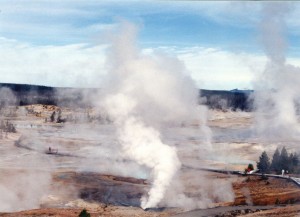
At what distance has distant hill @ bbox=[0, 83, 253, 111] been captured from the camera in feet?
481

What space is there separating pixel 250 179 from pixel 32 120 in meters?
72.2

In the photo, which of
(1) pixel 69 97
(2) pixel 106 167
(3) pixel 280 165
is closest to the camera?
(3) pixel 280 165

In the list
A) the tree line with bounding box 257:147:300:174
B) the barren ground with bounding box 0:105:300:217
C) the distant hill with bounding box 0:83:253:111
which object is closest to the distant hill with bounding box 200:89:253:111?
the distant hill with bounding box 0:83:253:111

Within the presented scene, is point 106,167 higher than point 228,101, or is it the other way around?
point 228,101

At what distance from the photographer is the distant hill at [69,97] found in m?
147

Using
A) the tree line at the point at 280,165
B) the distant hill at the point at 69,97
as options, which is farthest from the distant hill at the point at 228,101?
the tree line at the point at 280,165

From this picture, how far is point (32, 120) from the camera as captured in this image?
113 metres

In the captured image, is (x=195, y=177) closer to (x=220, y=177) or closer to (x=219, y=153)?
(x=220, y=177)

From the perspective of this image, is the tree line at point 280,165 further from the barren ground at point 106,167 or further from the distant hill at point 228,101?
the distant hill at point 228,101

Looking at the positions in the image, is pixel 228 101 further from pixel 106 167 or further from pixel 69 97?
pixel 106 167

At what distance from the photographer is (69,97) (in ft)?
527

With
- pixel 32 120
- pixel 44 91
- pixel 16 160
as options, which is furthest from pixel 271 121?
pixel 44 91

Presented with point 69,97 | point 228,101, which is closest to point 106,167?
point 69,97

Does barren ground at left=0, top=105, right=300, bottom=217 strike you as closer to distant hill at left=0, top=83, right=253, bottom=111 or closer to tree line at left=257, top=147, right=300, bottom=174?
tree line at left=257, top=147, right=300, bottom=174
